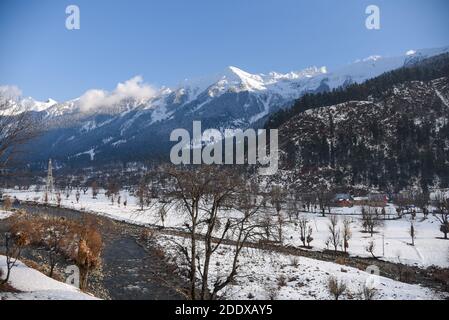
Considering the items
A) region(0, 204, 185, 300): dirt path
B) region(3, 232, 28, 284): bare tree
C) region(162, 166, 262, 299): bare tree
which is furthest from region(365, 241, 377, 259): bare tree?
region(162, 166, 262, 299): bare tree

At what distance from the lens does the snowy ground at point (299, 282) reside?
96.6 feet

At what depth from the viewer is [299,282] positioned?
3381 cm

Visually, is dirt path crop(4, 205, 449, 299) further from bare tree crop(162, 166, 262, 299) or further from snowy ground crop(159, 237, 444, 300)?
bare tree crop(162, 166, 262, 299)

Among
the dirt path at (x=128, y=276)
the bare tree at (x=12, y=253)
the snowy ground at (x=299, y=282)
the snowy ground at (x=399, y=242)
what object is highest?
the bare tree at (x=12, y=253)

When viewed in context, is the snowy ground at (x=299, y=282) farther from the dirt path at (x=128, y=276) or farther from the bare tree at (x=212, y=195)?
the bare tree at (x=212, y=195)

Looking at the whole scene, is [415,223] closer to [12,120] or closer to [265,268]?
[265,268]

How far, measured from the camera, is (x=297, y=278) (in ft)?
115

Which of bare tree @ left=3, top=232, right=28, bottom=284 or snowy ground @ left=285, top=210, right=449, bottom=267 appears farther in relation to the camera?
snowy ground @ left=285, top=210, right=449, bottom=267

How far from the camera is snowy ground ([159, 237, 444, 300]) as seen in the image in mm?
29438

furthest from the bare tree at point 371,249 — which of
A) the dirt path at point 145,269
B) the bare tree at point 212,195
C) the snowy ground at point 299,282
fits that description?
the bare tree at point 212,195

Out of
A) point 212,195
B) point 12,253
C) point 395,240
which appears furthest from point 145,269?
point 395,240
